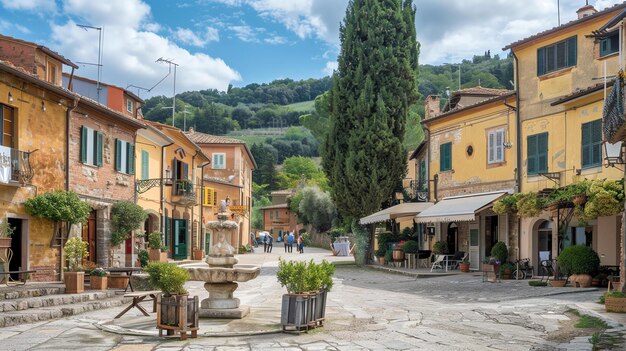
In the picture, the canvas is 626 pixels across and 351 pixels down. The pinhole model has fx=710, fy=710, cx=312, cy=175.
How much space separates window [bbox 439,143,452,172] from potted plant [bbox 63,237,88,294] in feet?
53.7

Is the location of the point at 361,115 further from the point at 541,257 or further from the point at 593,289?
the point at 593,289

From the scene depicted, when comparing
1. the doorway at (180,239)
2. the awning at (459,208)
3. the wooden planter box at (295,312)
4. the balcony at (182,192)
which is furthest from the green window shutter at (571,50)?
the doorway at (180,239)

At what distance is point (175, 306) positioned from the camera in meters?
11.0

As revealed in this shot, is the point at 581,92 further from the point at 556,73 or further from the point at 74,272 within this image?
the point at 74,272

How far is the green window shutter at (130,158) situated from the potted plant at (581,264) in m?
15.9

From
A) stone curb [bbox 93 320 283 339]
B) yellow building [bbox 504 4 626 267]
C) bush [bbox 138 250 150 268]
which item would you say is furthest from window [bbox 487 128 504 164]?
stone curb [bbox 93 320 283 339]

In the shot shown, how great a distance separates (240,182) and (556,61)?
114ft

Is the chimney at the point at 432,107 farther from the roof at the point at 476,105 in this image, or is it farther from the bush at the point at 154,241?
the bush at the point at 154,241

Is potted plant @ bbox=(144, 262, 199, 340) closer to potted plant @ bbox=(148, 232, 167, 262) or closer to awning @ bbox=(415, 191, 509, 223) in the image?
awning @ bbox=(415, 191, 509, 223)

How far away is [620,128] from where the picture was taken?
14.2 meters

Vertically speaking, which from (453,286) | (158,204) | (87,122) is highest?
(87,122)

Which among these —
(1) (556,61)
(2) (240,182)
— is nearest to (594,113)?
(1) (556,61)

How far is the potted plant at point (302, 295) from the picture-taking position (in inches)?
453

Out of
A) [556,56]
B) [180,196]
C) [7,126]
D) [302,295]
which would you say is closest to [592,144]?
[556,56]
